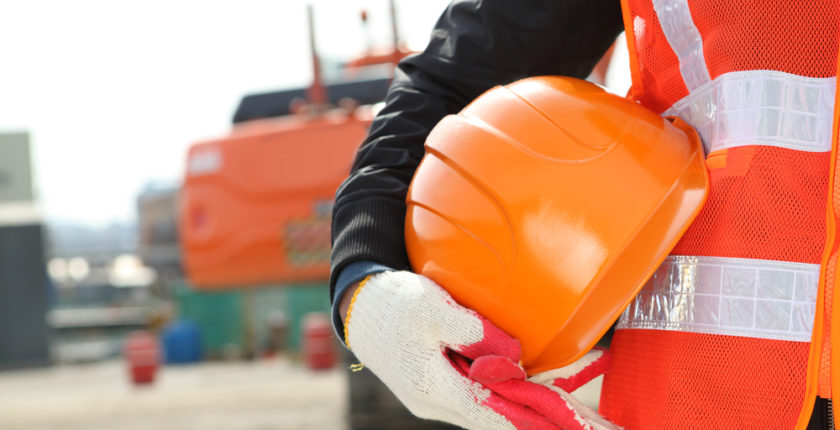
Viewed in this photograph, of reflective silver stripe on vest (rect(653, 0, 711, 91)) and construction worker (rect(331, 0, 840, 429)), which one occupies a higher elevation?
reflective silver stripe on vest (rect(653, 0, 711, 91))

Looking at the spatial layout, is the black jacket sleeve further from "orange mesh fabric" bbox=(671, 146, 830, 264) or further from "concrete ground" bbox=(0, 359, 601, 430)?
"concrete ground" bbox=(0, 359, 601, 430)

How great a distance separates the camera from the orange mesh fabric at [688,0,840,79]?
107cm

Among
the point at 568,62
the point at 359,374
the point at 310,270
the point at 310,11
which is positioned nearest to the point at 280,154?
the point at 310,270

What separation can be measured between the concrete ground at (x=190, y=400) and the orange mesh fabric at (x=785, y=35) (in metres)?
5.09

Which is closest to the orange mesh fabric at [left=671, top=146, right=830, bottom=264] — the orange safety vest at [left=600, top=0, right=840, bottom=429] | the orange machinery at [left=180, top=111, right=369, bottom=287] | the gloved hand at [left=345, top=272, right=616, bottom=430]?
the orange safety vest at [left=600, top=0, right=840, bottom=429]

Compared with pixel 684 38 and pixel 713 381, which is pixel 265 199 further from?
pixel 713 381

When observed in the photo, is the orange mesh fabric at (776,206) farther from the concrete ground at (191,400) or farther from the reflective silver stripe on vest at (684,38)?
the concrete ground at (191,400)

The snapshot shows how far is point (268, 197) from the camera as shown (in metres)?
11.0

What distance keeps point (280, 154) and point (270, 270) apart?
5.35 feet

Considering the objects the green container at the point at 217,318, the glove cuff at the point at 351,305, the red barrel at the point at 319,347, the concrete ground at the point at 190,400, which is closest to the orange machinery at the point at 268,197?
the red barrel at the point at 319,347

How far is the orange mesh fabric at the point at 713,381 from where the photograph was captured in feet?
3.35

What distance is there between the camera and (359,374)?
4.84 m

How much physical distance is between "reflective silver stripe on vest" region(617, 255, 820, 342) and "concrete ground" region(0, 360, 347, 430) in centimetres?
499

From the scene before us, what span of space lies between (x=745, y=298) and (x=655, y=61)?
36 centimetres
